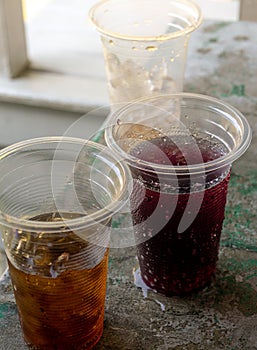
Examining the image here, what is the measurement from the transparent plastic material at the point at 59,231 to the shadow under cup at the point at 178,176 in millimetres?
66

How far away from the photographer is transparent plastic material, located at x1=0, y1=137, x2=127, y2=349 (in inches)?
32.3

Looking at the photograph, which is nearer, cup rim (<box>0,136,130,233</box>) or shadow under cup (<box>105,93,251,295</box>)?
cup rim (<box>0,136,130,233</box>)

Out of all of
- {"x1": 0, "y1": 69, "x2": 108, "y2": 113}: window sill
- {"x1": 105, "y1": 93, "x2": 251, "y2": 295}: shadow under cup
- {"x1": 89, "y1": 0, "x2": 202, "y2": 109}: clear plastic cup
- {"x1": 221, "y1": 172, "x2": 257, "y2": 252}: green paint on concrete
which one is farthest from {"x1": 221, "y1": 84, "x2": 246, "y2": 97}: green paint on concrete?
{"x1": 0, "y1": 69, "x2": 108, "y2": 113}: window sill

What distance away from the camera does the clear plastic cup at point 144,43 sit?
1261 mm

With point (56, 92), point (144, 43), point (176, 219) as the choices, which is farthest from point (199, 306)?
point (56, 92)

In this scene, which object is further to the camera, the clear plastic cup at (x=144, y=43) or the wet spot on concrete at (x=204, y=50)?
the wet spot on concrete at (x=204, y=50)

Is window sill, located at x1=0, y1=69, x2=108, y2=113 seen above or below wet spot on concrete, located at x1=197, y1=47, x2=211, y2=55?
below

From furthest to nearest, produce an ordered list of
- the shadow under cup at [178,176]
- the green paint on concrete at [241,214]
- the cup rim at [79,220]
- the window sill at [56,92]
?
the window sill at [56,92] → the green paint on concrete at [241,214] → the shadow under cup at [178,176] → the cup rim at [79,220]

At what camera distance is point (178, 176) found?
903 mm

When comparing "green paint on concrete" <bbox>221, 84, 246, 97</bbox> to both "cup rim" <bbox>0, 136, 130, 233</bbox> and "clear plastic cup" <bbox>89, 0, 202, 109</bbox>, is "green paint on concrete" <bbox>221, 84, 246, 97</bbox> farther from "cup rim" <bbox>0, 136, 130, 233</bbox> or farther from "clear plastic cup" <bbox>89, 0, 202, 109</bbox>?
"cup rim" <bbox>0, 136, 130, 233</bbox>

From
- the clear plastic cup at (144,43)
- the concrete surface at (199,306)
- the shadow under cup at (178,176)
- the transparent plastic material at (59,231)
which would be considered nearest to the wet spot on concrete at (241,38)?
the clear plastic cup at (144,43)

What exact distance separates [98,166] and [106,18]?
0.58 m

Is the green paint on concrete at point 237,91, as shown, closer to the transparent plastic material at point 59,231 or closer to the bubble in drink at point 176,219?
the bubble in drink at point 176,219

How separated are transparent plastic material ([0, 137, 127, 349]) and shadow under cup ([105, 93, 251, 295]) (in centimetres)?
7
